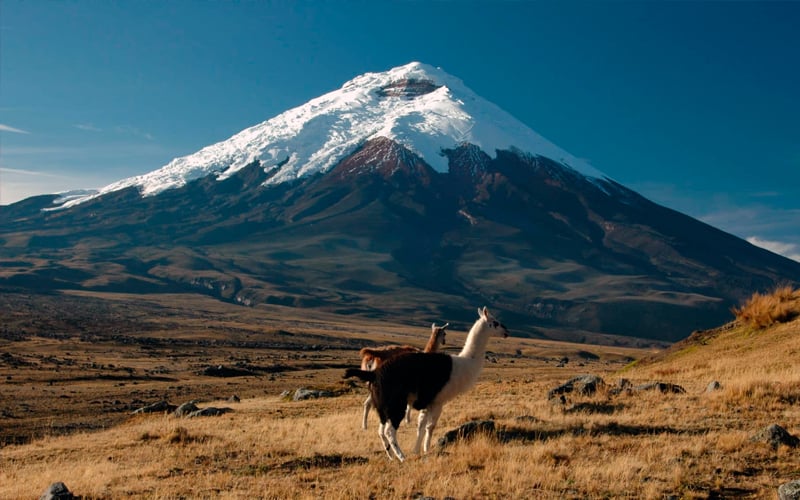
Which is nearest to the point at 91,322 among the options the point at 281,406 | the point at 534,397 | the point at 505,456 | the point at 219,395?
the point at 219,395

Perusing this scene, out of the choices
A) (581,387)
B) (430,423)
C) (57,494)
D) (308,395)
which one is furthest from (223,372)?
(57,494)

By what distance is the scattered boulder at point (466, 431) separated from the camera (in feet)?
39.7

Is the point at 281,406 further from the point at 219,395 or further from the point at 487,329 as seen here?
the point at 219,395

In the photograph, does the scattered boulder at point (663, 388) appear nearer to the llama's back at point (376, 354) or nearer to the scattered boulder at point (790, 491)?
the llama's back at point (376, 354)

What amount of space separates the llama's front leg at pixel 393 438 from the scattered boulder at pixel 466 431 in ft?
3.66

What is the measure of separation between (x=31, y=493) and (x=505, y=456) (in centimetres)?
736

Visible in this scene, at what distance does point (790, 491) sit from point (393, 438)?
5.56 meters

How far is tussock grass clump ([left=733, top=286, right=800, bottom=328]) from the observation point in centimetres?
2366

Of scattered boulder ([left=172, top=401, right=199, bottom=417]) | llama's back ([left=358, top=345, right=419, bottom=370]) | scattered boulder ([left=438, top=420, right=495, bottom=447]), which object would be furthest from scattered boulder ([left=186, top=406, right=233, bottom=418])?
scattered boulder ([left=438, top=420, right=495, bottom=447])

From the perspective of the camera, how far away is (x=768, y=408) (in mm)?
13500

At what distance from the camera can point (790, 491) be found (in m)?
7.75

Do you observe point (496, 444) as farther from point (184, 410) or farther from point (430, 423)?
point (184, 410)

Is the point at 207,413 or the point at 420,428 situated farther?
the point at 207,413

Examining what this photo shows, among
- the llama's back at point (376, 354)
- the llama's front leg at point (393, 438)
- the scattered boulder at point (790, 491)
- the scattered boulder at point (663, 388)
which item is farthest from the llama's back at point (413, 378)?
the scattered boulder at point (663, 388)
